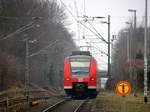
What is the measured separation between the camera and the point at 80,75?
30.0 m

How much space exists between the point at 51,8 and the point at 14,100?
35.9 m

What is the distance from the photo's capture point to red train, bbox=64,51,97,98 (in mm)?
29750

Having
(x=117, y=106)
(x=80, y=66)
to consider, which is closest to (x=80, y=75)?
(x=80, y=66)

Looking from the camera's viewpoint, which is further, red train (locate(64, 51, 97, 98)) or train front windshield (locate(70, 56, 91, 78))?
train front windshield (locate(70, 56, 91, 78))

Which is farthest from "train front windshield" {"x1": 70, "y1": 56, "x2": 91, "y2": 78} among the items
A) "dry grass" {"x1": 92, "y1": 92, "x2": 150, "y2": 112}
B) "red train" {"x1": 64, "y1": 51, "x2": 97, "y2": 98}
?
"dry grass" {"x1": 92, "y1": 92, "x2": 150, "y2": 112}

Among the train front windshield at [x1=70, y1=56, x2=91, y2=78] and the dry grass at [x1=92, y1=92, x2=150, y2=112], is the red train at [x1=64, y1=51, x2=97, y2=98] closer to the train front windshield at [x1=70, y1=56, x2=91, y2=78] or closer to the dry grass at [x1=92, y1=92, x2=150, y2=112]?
the train front windshield at [x1=70, y1=56, x2=91, y2=78]

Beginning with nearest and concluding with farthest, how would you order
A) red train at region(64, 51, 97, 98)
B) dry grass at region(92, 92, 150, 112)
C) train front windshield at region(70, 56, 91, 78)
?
dry grass at region(92, 92, 150, 112)
red train at region(64, 51, 97, 98)
train front windshield at region(70, 56, 91, 78)

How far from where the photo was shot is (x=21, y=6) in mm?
53594

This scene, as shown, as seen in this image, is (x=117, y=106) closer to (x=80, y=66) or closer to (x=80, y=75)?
(x=80, y=75)

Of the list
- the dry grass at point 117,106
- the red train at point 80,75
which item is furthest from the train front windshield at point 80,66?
the dry grass at point 117,106

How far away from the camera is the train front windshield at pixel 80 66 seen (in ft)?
98.3

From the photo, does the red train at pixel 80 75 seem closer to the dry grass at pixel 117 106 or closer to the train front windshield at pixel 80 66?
the train front windshield at pixel 80 66

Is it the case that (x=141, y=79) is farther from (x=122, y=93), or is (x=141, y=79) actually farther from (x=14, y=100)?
(x=122, y=93)

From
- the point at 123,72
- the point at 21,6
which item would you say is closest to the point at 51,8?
the point at 21,6
